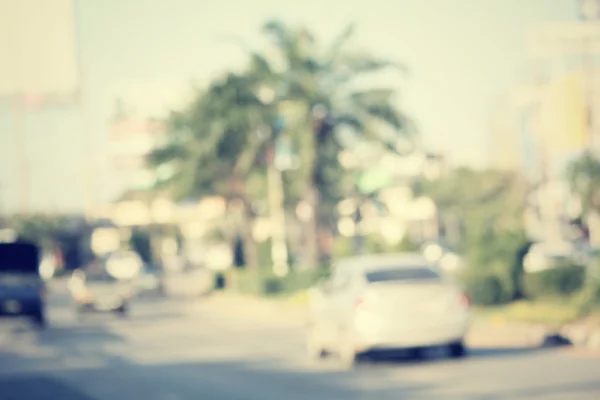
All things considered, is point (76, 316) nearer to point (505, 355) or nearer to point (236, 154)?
point (236, 154)

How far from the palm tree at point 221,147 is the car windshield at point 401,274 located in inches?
970

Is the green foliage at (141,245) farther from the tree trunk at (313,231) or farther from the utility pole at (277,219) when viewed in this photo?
the tree trunk at (313,231)

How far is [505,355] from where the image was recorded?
58.6 feet

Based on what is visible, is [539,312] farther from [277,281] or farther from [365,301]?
[277,281]

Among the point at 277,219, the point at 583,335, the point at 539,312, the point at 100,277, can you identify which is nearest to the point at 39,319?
the point at 100,277

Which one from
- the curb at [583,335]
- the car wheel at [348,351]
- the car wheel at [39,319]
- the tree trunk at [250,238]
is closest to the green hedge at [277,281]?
the tree trunk at [250,238]

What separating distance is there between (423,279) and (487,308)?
9.37 metres

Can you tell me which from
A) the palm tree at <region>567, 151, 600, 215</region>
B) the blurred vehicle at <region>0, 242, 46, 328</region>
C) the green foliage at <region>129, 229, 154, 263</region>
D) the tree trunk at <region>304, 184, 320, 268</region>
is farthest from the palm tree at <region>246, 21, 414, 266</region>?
the green foliage at <region>129, 229, 154, 263</region>

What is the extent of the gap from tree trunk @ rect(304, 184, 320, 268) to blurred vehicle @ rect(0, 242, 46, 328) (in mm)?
9615

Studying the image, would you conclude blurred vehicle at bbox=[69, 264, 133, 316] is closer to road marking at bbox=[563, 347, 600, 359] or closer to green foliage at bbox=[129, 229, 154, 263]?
road marking at bbox=[563, 347, 600, 359]

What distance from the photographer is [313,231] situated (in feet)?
138

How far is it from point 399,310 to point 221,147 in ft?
88.4

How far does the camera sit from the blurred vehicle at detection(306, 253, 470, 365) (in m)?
16.8

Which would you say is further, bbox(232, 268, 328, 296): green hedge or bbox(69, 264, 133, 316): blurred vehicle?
bbox(232, 268, 328, 296): green hedge
